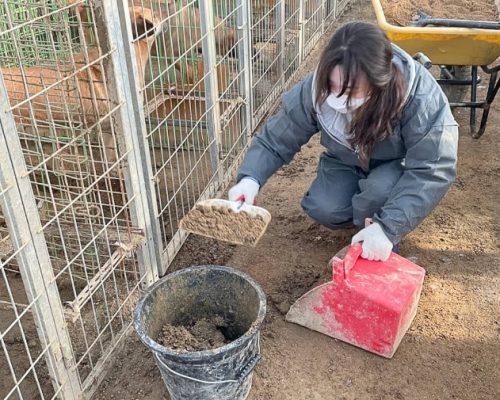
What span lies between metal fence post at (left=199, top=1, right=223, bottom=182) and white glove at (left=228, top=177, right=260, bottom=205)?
2.72ft

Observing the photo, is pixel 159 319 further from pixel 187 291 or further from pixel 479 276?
pixel 479 276

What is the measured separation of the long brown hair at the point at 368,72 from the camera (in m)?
1.88

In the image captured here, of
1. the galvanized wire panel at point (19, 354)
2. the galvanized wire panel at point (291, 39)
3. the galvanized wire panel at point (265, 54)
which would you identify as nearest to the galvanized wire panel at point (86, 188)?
the galvanized wire panel at point (19, 354)

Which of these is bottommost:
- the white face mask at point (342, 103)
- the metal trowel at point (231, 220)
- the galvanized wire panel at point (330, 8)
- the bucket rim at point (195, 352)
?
the galvanized wire panel at point (330, 8)

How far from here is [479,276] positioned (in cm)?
268

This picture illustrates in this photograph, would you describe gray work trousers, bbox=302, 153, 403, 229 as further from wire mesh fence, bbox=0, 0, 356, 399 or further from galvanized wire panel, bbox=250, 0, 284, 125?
galvanized wire panel, bbox=250, 0, 284, 125

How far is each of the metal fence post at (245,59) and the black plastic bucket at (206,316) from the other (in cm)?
176

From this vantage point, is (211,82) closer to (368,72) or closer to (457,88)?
(368,72)

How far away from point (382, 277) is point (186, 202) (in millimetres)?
1402

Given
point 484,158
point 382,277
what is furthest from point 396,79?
point 484,158

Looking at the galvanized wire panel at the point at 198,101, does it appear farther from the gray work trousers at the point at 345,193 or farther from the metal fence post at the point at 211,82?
the gray work trousers at the point at 345,193

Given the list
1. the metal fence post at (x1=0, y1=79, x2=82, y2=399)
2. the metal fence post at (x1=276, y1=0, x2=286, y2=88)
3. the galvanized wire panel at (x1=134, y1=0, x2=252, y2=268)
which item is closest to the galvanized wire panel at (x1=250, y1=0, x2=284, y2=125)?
the metal fence post at (x1=276, y1=0, x2=286, y2=88)

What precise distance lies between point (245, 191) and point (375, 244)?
0.56 m

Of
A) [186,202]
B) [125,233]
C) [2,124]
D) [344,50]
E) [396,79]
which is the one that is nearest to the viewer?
[2,124]
